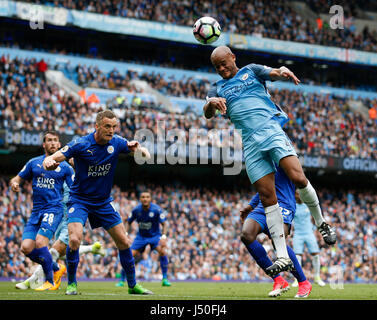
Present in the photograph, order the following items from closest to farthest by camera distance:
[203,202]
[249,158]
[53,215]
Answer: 1. [249,158]
2. [53,215]
3. [203,202]

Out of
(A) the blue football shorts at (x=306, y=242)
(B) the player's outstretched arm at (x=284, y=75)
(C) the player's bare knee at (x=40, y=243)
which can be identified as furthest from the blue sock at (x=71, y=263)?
(A) the blue football shorts at (x=306, y=242)

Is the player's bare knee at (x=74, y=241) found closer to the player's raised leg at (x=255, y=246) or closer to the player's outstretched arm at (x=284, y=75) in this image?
the player's raised leg at (x=255, y=246)

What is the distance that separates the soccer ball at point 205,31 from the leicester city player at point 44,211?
10.6 ft

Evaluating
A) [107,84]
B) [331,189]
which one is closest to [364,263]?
[331,189]

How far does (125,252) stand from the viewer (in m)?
9.48

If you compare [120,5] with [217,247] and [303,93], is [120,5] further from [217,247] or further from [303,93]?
[217,247]

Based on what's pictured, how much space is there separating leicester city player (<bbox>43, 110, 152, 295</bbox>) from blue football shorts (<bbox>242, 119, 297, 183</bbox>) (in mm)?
1653

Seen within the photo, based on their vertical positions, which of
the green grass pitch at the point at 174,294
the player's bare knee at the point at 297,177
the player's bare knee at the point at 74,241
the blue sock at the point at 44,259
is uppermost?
the player's bare knee at the point at 297,177

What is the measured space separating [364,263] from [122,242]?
72.0ft

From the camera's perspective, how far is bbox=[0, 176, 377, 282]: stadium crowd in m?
22.2

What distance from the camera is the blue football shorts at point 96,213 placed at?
9117mm
